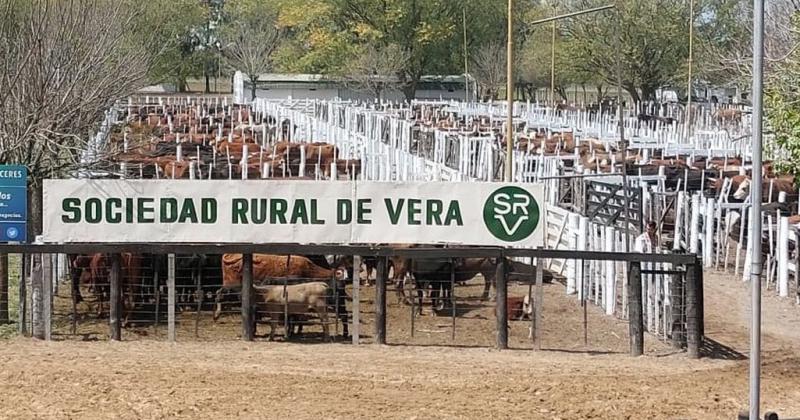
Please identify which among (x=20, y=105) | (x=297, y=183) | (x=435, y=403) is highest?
(x=20, y=105)

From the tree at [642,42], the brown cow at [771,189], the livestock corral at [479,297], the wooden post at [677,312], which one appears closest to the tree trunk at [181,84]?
the tree at [642,42]

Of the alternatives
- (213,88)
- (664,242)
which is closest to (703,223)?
(664,242)

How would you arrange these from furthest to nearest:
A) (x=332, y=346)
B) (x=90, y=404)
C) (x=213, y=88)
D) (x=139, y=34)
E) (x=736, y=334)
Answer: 1. (x=213, y=88)
2. (x=139, y=34)
3. (x=736, y=334)
4. (x=332, y=346)
5. (x=90, y=404)

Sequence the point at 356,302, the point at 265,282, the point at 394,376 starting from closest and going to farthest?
the point at 394,376
the point at 356,302
the point at 265,282

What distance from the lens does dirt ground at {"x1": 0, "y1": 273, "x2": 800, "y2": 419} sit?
11.8m

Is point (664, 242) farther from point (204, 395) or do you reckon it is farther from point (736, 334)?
point (204, 395)

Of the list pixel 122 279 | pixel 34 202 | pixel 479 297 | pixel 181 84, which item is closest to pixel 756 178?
pixel 479 297

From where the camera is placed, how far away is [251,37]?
9606cm

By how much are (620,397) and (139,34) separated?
3581 cm

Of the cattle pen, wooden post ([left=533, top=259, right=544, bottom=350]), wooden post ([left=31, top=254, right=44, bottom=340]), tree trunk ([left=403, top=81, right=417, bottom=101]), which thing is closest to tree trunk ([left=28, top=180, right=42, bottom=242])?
wooden post ([left=31, top=254, right=44, bottom=340])

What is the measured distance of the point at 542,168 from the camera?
103 ft

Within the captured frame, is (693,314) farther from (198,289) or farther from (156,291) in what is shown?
(156,291)

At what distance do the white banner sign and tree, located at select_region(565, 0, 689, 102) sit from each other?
183ft

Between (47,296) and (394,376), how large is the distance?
16.3 ft
